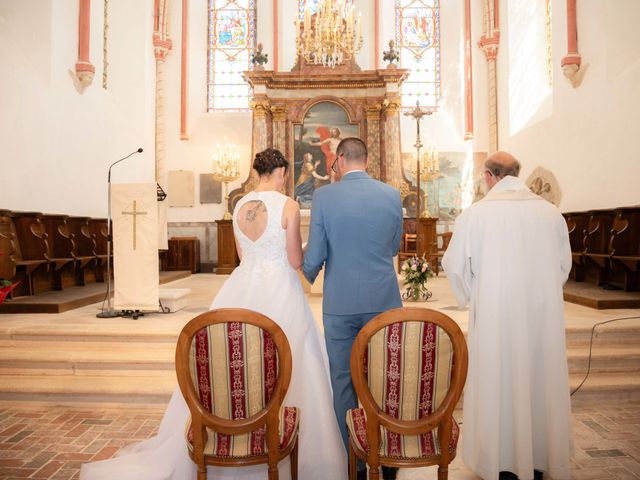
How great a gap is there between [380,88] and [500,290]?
1059 centimetres

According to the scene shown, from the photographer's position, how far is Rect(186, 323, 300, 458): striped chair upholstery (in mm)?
1979

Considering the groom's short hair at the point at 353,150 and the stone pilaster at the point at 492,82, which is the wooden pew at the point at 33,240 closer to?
the groom's short hair at the point at 353,150

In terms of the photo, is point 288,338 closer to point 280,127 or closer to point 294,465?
point 294,465

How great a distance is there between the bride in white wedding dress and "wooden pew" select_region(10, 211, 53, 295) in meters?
5.08

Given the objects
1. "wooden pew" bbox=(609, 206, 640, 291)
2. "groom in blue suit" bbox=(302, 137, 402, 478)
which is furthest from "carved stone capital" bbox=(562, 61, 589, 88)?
"groom in blue suit" bbox=(302, 137, 402, 478)

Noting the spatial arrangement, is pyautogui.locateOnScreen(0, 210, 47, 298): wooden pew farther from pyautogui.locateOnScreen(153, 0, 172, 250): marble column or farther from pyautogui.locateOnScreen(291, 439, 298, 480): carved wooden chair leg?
pyautogui.locateOnScreen(153, 0, 172, 250): marble column

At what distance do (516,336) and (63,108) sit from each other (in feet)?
29.6

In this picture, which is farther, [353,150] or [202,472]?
[353,150]

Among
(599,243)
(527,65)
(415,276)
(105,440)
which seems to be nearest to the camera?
(105,440)

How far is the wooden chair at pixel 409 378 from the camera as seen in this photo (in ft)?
Answer: 6.32

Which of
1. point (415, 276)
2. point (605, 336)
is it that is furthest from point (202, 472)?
point (415, 276)

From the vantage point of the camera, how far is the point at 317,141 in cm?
1258

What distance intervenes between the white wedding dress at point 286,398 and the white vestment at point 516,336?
83 centimetres

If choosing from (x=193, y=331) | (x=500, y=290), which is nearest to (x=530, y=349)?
(x=500, y=290)
